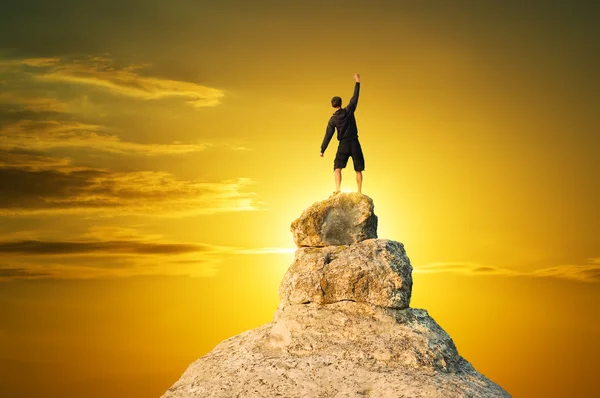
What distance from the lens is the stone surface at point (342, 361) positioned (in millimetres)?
14844

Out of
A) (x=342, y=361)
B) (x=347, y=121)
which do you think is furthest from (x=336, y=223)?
(x=342, y=361)

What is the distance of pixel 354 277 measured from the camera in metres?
16.6

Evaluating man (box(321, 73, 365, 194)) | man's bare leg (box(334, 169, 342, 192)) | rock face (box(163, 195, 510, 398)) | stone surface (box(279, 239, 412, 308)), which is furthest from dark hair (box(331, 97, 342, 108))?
stone surface (box(279, 239, 412, 308))

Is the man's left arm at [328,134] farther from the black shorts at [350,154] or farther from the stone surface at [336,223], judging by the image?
the stone surface at [336,223]

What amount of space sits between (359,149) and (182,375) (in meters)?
7.80

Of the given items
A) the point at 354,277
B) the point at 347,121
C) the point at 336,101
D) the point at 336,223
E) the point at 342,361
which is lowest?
the point at 342,361

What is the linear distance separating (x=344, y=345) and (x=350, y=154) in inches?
224

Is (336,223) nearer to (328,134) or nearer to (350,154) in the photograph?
(350,154)

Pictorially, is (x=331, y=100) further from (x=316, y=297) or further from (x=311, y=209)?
(x=316, y=297)

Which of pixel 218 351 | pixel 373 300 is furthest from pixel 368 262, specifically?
pixel 218 351

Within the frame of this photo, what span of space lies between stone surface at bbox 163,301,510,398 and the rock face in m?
0.02

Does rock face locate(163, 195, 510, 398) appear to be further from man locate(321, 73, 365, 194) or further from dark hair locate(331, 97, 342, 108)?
dark hair locate(331, 97, 342, 108)

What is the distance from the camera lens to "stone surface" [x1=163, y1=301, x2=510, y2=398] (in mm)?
14844

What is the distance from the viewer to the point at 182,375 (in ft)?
57.5
